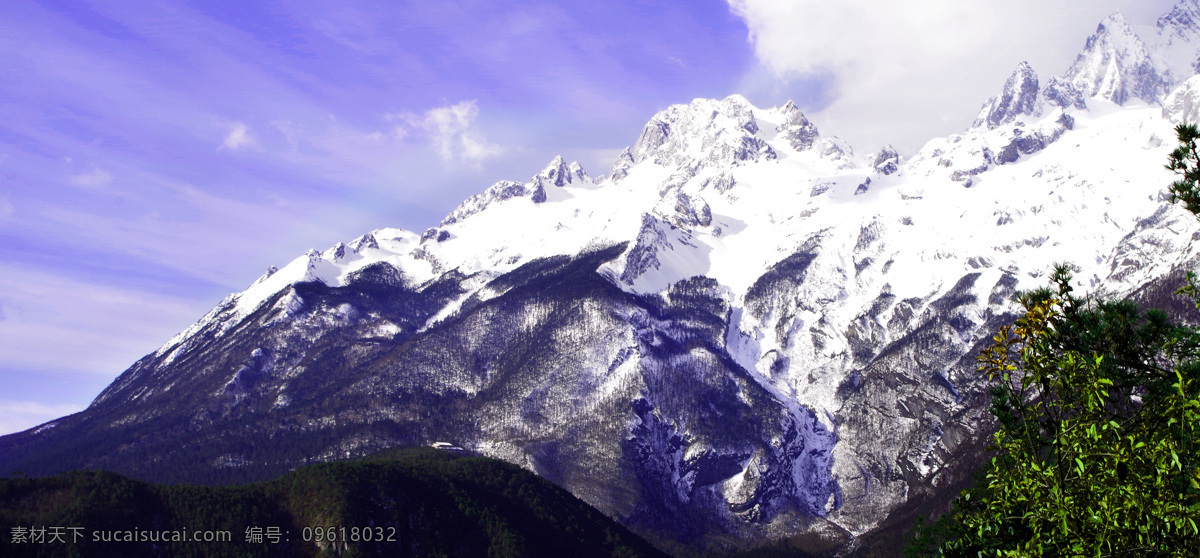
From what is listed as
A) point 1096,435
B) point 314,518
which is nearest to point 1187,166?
point 1096,435

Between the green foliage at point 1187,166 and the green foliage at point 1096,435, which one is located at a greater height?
the green foliage at point 1187,166

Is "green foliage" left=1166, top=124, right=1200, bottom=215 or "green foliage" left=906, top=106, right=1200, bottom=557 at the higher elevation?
"green foliage" left=1166, top=124, right=1200, bottom=215

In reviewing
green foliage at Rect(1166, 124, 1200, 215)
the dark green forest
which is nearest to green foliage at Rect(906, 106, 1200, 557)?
green foliage at Rect(1166, 124, 1200, 215)

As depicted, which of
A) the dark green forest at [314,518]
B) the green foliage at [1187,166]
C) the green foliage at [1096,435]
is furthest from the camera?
the dark green forest at [314,518]

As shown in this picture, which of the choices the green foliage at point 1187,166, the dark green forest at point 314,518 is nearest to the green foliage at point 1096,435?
the green foliage at point 1187,166

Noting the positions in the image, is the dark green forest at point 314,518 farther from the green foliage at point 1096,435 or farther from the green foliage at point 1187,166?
the green foliage at point 1187,166

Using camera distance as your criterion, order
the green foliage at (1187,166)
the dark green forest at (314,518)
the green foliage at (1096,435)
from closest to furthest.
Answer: the green foliage at (1096,435)
the green foliage at (1187,166)
the dark green forest at (314,518)

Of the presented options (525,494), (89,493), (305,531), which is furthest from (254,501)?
(525,494)

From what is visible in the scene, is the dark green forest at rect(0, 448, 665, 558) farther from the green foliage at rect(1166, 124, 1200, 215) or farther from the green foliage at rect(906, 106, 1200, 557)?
the green foliage at rect(1166, 124, 1200, 215)

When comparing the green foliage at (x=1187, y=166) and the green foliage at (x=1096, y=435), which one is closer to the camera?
the green foliage at (x=1096, y=435)

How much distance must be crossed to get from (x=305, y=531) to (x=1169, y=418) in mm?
155211

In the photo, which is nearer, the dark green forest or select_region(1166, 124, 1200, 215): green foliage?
select_region(1166, 124, 1200, 215): green foliage

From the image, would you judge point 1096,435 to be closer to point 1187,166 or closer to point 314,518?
point 1187,166

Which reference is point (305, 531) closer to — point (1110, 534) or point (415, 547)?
point (415, 547)
